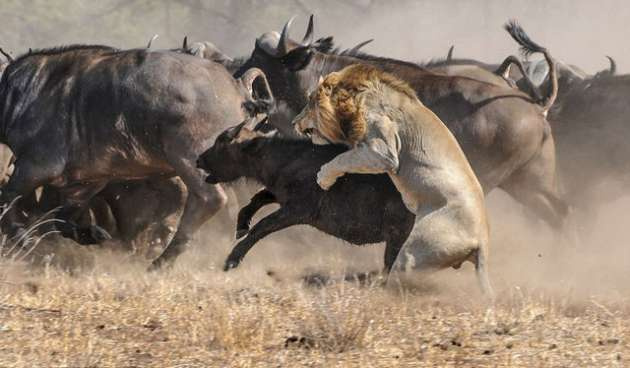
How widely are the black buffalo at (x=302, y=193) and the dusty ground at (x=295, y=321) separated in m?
0.45

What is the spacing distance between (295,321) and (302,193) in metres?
2.08

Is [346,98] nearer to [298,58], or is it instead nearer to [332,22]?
[298,58]

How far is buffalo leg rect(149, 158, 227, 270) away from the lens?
10.5 m

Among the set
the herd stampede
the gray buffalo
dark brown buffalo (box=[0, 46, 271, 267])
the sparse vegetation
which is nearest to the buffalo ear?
the herd stampede

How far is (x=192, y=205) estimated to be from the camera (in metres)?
10.7

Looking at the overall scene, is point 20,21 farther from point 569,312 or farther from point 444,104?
point 569,312

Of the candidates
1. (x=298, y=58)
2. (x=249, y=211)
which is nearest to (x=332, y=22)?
(x=298, y=58)

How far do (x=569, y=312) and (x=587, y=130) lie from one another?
565 cm

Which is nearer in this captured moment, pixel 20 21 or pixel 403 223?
pixel 403 223

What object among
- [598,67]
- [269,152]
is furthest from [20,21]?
[269,152]

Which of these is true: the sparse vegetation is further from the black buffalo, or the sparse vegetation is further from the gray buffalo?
the gray buffalo

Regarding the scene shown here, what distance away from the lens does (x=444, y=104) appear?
36.4 feet

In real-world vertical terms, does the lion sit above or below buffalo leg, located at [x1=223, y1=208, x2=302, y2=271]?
above

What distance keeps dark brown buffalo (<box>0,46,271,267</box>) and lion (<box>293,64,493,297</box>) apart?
155cm
